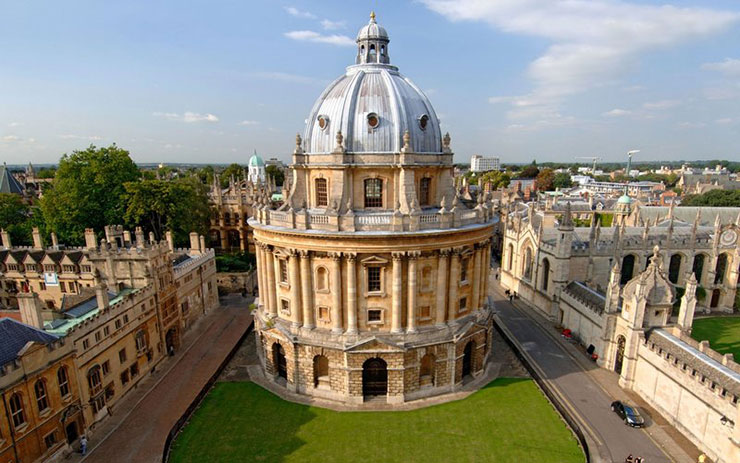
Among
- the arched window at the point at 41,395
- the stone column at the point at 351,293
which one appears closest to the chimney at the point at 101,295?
the arched window at the point at 41,395

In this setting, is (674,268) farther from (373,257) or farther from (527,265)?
(373,257)

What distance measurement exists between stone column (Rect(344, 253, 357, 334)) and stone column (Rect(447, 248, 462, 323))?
7.47 meters

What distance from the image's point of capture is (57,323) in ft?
88.6

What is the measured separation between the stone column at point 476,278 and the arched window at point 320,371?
12.9 meters

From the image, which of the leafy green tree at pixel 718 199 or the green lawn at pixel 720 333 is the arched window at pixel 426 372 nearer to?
the green lawn at pixel 720 333

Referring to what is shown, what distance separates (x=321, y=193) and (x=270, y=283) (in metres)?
8.55

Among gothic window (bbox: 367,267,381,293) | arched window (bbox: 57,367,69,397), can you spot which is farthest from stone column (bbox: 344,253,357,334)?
arched window (bbox: 57,367,69,397)

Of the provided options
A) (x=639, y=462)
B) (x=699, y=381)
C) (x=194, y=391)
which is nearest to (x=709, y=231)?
(x=699, y=381)

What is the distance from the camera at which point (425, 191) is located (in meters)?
32.4

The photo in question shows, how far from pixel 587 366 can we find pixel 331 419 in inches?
915

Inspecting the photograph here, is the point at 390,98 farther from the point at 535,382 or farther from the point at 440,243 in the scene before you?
the point at 535,382

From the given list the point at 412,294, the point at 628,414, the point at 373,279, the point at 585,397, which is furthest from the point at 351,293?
the point at 628,414

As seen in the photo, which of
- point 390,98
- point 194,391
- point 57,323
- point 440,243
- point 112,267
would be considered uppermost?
point 390,98

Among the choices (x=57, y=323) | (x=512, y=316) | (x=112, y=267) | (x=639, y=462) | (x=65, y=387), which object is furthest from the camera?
(x=512, y=316)
